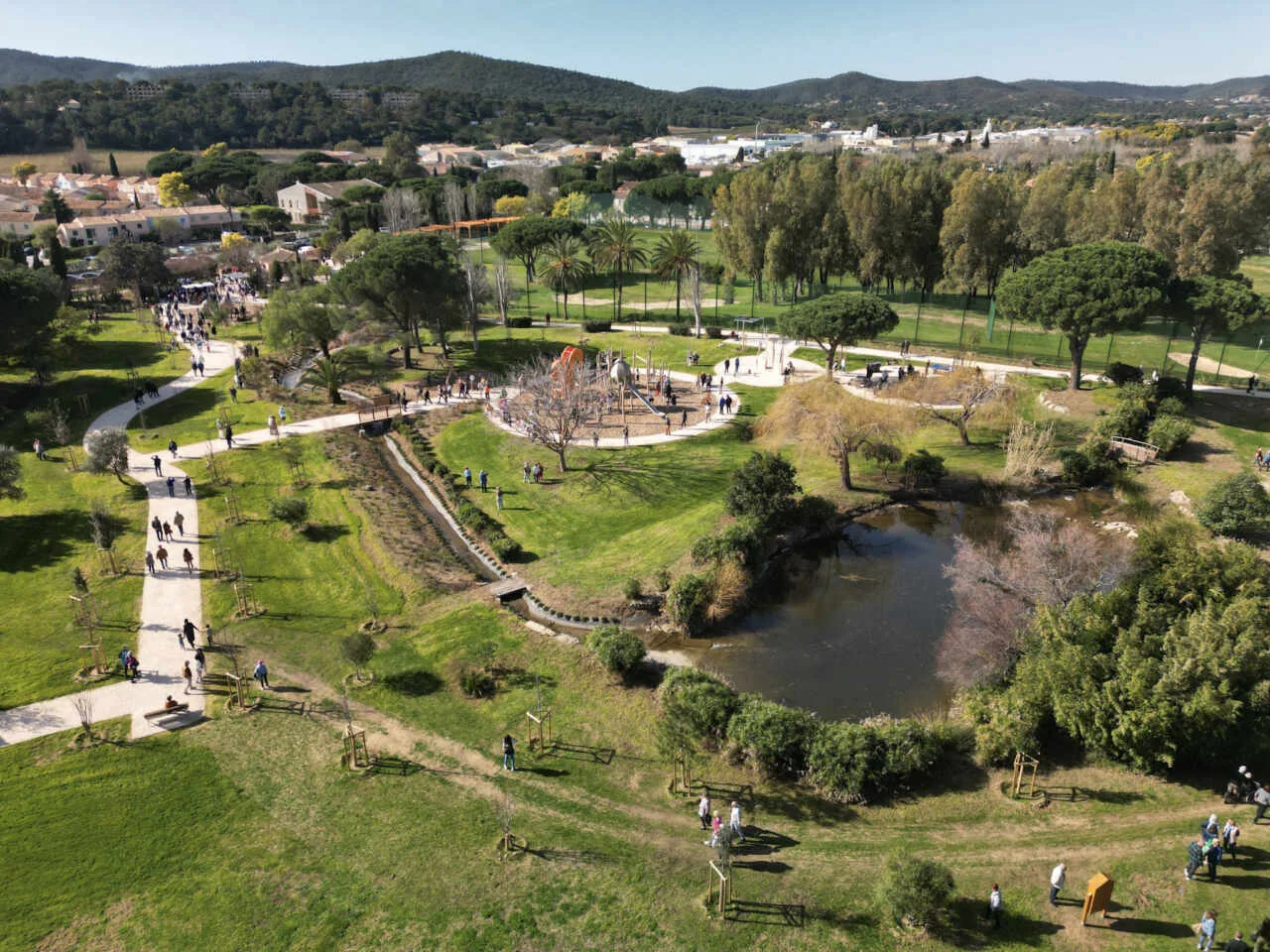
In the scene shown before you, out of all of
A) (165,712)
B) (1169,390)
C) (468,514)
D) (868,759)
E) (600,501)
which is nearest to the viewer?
(868,759)

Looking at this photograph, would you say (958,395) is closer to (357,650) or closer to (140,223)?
(357,650)

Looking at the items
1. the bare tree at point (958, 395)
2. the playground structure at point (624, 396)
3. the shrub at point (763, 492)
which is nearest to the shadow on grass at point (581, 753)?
the shrub at point (763, 492)

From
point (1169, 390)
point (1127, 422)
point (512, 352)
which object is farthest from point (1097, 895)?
point (512, 352)

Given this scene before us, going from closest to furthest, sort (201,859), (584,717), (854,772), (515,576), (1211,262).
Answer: (201,859), (854,772), (584,717), (515,576), (1211,262)

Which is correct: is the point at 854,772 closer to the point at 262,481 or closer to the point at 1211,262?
the point at 262,481

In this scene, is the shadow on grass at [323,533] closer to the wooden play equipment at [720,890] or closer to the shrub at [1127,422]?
the wooden play equipment at [720,890]

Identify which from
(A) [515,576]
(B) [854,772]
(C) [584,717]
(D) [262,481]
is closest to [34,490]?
(D) [262,481]
